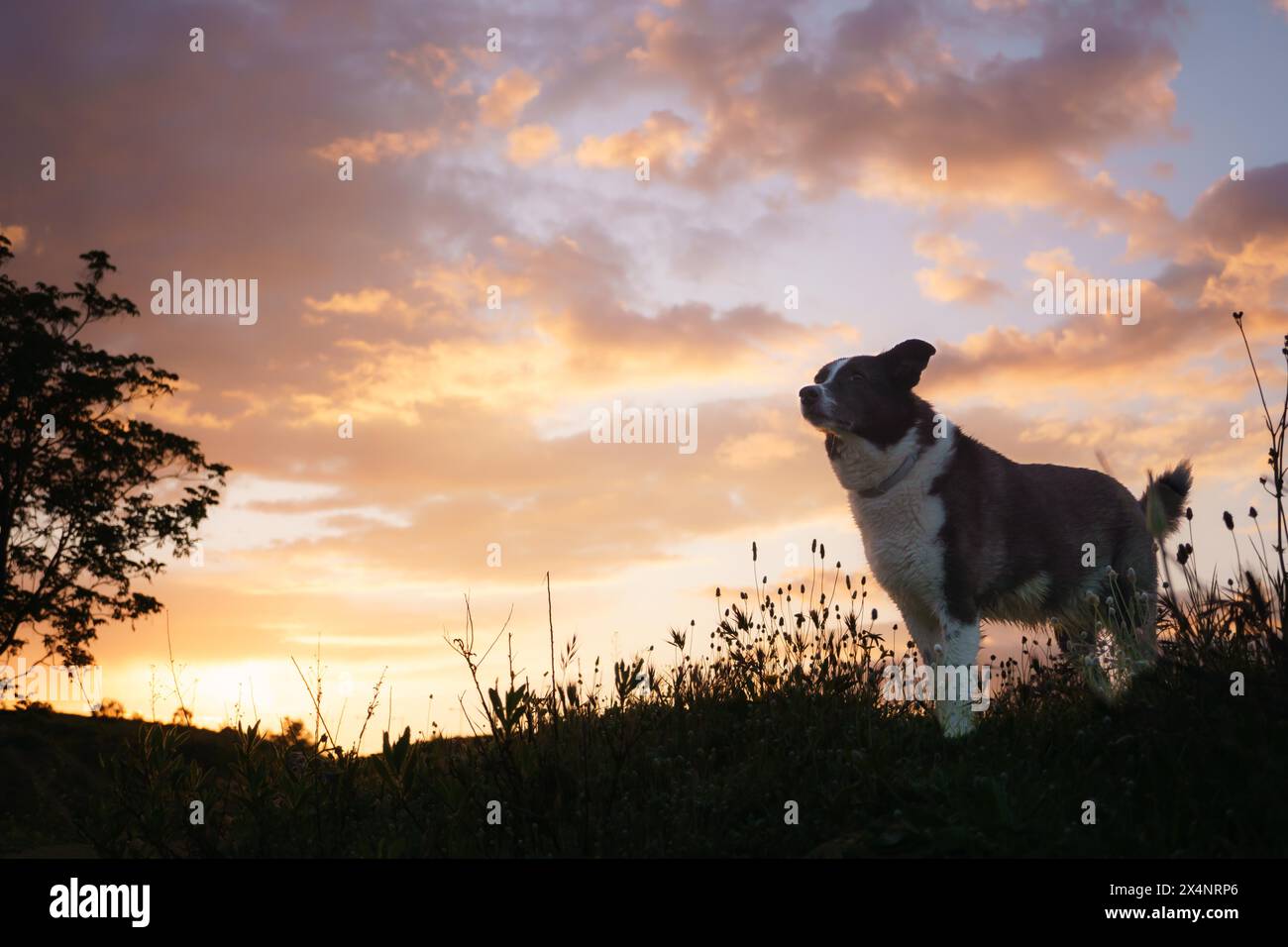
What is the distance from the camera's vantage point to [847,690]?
8.10 metres

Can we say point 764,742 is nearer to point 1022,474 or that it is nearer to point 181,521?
point 1022,474

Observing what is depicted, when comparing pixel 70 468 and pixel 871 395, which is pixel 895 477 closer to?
pixel 871 395

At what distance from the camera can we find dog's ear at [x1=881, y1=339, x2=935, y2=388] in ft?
29.7

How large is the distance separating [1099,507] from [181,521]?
25950 millimetres

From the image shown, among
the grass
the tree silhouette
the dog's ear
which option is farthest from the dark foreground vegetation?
the tree silhouette

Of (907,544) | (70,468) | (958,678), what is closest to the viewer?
(958,678)

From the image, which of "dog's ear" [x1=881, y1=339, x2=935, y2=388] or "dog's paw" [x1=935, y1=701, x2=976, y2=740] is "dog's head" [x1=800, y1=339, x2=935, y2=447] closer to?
"dog's ear" [x1=881, y1=339, x2=935, y2=388]

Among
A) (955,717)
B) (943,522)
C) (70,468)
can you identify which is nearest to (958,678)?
(955,717)

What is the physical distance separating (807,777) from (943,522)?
9.98 ft

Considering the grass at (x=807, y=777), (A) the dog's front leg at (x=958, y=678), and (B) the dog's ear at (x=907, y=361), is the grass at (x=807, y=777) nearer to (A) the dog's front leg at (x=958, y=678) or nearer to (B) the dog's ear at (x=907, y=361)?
(A) the dog's front leg at (x=958, y=678)

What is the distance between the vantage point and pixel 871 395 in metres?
8.95

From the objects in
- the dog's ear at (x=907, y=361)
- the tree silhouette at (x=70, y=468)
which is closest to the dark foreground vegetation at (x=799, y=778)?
the dog's ear at (x=907, y=361)

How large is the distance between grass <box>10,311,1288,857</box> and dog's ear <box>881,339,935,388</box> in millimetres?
2586
